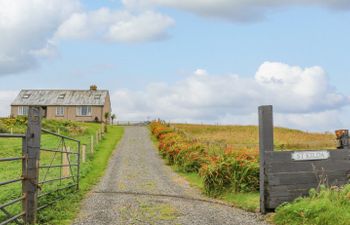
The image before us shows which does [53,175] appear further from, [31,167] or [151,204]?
[31,167]

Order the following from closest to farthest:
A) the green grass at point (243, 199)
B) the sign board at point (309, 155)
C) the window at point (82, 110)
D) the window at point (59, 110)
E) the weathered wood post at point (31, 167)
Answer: the weathered wood post at point (31, 167), the sign board at point (309, 155), the green grass at point (243, 199), the window at point (82, 110), the window at point (59, 110)

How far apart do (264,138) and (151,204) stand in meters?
3.87

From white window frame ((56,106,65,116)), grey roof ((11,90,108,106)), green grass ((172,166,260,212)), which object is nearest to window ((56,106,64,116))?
white window frame ((56,106,65,116))

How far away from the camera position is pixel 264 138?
12.7m

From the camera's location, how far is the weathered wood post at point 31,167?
10570 mm

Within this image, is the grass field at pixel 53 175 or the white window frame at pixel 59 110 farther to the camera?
the white window frame at pixel 59 110

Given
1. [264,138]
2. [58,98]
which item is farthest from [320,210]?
[58,98]

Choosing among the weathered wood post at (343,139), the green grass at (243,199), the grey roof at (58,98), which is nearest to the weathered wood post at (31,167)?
the green grass at (243,199)

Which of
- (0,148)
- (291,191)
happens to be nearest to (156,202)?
(291,191)

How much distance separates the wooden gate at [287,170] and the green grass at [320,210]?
58 cm

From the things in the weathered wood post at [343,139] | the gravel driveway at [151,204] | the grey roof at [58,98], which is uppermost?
the grey roof at [58,98]

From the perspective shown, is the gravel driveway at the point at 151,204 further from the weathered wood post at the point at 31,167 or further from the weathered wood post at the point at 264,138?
the weathered wood post at the point at 31,167

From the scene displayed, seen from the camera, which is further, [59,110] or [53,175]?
[59,110]

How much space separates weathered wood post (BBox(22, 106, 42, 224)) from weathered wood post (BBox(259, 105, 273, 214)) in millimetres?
5779
